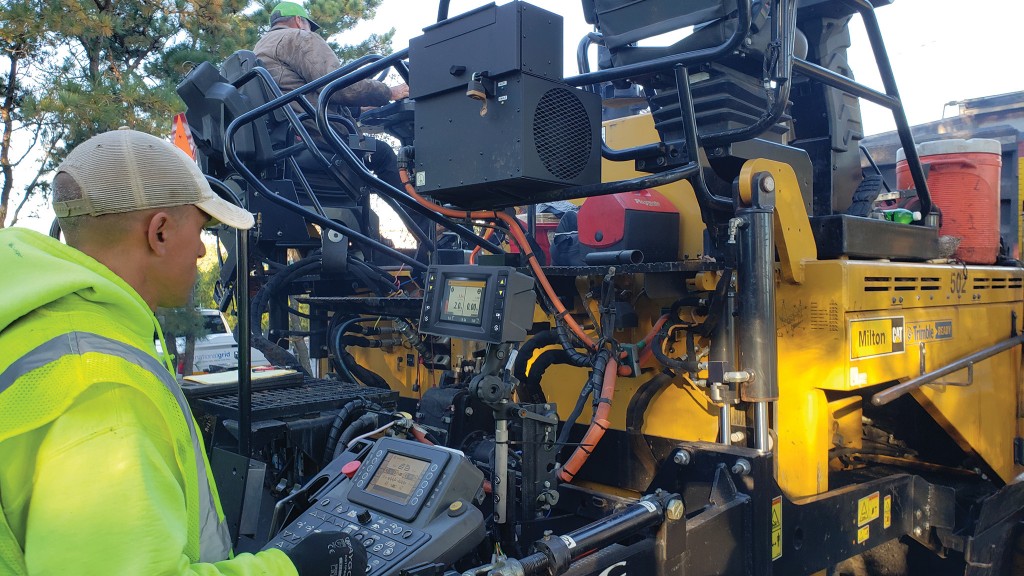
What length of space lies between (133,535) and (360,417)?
169 centimetres

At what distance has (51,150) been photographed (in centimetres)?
817

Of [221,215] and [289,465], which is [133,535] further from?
[289,465]

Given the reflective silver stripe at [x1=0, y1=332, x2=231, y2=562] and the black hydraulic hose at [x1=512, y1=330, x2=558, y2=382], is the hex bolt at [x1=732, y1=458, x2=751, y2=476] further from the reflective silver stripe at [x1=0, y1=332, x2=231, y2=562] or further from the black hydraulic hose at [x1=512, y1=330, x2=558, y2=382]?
the reflective silver stripe at [x1=0, y1=332, x2=231, y2=562]

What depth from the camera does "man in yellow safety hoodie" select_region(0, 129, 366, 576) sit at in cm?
119

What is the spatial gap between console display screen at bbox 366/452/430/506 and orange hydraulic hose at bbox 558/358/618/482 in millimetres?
714

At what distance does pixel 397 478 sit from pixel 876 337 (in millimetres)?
1778

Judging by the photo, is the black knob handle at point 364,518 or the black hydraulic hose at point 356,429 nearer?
the black knob handle at point 364,518

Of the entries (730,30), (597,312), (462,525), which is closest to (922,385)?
(597,312)

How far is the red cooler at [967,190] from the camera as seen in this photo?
3.84 metres

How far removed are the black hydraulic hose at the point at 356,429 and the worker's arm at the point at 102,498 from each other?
1.46 metres

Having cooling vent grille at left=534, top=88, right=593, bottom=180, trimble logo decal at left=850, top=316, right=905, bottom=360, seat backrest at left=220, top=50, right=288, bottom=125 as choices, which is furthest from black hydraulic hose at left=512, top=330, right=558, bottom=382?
seat backrest at left=220, top=50, right=288, bottom=125

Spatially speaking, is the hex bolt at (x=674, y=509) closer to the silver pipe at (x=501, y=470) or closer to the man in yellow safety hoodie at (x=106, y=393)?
the silver pipe at (x=501, y=470)

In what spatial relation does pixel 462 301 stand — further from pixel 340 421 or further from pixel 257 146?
pixel 257 146

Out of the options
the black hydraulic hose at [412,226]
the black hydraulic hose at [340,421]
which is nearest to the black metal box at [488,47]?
the black hydraulic hose at [340,421]
